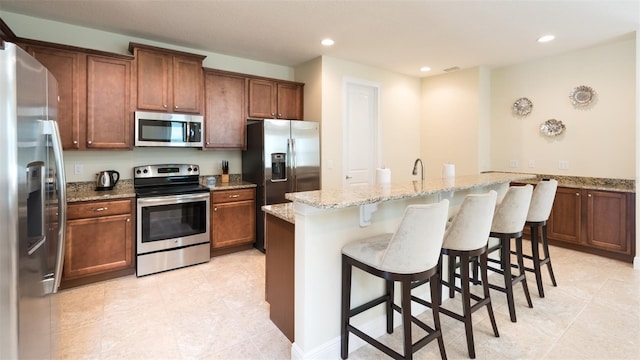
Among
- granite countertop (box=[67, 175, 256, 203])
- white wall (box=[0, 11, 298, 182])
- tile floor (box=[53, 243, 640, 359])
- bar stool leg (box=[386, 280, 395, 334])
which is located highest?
white wall (box=[0, 11, 298, 182])

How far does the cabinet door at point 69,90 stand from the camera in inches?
119

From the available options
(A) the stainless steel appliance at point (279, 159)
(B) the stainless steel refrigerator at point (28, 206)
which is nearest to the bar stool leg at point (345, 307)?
(B) the stainless steel refrigerator at point (28, 206)

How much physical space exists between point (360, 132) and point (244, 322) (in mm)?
3377

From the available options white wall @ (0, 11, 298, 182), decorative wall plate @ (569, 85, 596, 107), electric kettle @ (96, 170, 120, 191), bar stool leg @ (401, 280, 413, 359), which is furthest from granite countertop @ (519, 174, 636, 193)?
electric kettle @ (96, 170, 120, 191)

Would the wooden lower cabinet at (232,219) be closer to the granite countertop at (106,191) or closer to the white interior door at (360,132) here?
the granite countertop at (106,191)

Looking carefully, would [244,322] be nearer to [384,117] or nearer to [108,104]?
[108,104]

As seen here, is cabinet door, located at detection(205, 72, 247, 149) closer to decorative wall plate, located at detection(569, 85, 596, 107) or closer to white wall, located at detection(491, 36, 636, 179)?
white wall, located at detection(491, 36, 636, 179)

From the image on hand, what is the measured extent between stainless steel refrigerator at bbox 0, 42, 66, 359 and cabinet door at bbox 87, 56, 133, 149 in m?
1.71

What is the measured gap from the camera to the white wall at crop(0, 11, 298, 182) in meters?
3.18

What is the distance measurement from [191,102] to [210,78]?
430mm

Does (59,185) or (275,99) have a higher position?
(275,99)

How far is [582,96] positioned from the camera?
4215 millimetres

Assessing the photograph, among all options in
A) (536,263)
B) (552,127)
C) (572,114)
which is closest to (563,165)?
(552,127)

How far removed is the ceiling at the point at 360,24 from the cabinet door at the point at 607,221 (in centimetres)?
190
